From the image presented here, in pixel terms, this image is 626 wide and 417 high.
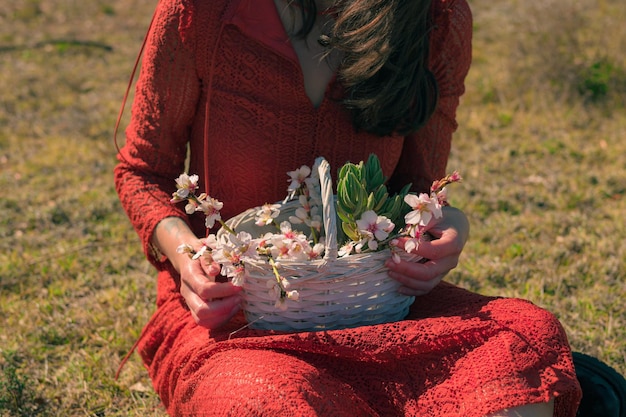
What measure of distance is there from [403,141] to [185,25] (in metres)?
0.73

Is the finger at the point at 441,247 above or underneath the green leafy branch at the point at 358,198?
underneath

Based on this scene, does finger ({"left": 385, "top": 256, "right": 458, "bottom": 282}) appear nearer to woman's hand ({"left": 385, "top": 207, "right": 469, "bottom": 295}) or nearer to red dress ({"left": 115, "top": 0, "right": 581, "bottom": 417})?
woman's hand ({"left": 385, "top": 207, "right": 469, "bottom": 295})

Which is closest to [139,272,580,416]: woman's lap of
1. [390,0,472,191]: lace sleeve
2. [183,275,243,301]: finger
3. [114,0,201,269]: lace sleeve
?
[183,275,243,301]: finger

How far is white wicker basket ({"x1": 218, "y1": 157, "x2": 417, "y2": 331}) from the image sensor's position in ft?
5.18

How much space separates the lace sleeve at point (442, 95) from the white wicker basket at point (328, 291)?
55 cm

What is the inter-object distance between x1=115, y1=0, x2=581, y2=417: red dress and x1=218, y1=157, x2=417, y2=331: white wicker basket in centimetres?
7

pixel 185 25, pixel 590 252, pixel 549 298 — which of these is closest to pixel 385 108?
pixel 185 25

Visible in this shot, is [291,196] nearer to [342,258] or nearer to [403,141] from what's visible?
[342,258]

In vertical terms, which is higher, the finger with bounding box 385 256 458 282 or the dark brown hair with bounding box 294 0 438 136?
the dark brown hair with bounding box 294 0 438 136

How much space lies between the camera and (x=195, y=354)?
172 centimetres

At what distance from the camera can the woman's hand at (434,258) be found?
169 cm

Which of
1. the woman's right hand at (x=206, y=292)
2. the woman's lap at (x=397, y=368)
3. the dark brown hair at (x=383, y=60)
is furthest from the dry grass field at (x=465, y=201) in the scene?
the dark brown hair at (x=383, y=60)

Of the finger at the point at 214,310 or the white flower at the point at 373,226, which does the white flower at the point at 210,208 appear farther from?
the white flower at the point at 373,226

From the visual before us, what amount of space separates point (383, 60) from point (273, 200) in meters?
0.50
